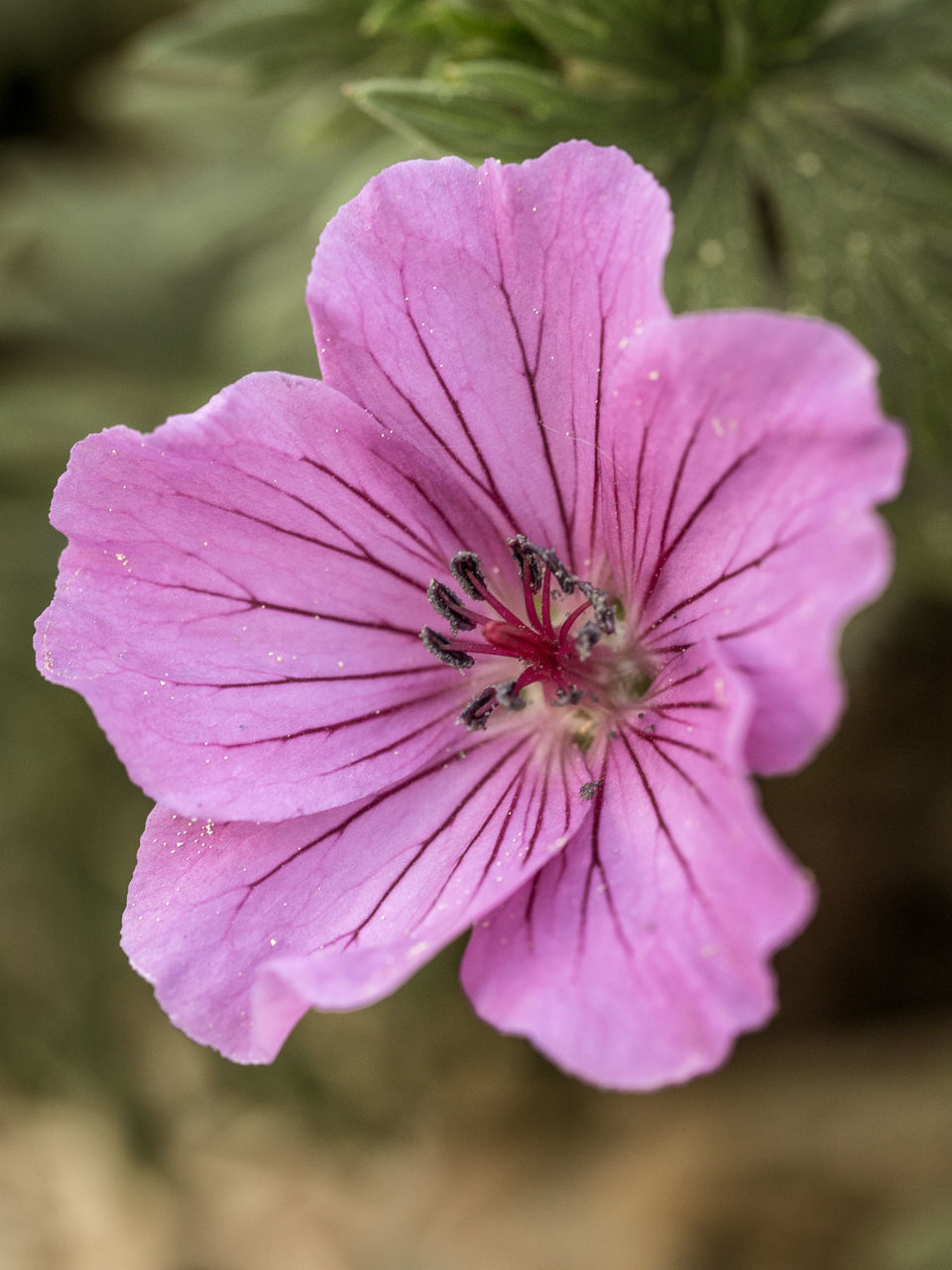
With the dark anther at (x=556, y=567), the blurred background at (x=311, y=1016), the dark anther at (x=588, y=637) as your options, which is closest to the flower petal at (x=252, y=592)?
the dark anther at (x=556, y=567)

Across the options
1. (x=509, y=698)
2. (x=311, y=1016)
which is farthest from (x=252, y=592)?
(x=311, y=1016)

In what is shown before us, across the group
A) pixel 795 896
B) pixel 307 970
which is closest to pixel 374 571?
pixel 307 970

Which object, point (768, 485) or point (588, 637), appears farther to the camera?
point (588, 637)

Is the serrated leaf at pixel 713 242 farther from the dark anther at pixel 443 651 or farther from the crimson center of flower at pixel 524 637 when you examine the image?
the dark anther at pixel 443 651

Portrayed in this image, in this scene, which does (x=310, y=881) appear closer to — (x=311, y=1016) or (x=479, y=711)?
(x=479, y=711)

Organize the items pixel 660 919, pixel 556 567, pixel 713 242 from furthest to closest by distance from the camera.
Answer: pixel 713 242 < pixel 556 567 < pixel 660 919

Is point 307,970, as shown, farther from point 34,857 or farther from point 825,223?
point 34,857

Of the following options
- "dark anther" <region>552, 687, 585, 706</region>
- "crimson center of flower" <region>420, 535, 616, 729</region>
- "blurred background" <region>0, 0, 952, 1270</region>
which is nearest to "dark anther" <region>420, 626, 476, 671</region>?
"crimson center of flower" <region>420, 535, 616, 729</region>

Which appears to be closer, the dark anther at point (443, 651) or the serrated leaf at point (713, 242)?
the dark anther at point (443, 651)
